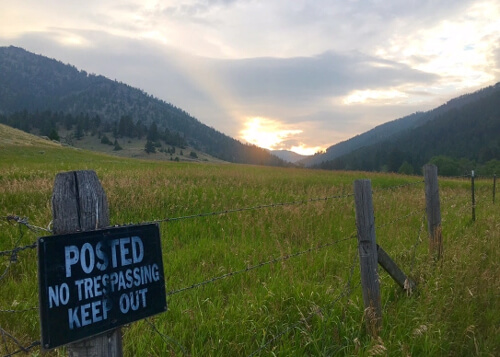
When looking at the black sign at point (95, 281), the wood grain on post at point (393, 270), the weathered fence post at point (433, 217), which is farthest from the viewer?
the weathered fence post at point (433, 217)

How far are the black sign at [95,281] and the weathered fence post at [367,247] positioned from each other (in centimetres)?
230

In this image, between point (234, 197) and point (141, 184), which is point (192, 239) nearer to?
point (234, 197)

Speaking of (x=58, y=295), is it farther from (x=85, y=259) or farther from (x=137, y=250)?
(x=137, y=250)

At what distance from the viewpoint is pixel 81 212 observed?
1.81 meters

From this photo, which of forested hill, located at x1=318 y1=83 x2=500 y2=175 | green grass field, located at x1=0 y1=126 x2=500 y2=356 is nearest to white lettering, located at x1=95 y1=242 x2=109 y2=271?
green grass field, located at x1=0 y1=126 x2=500 y2=356

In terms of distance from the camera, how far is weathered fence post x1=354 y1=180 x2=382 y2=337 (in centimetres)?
362

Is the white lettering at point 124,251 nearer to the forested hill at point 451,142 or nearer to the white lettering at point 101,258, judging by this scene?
the white lettering at point 101,258

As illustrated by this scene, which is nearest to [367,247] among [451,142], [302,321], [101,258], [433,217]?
[302,321]

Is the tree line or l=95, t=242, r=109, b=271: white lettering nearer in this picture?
l=95, t=242, r=109, b=271: white lettering

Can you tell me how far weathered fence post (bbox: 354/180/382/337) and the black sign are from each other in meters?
2.30

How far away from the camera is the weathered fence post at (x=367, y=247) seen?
11.9 ft

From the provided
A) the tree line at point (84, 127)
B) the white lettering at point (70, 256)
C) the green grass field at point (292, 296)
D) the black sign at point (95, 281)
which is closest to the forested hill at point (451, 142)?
the tree line at point (84, 127)

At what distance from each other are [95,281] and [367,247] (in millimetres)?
2747

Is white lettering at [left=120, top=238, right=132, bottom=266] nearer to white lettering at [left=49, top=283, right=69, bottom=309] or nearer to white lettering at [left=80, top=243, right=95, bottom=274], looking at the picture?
white lettering at [left=80, top=243, right=95, bottom=274]
